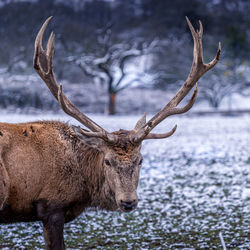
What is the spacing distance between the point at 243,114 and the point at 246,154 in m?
19.6

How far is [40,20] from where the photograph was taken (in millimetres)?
29906

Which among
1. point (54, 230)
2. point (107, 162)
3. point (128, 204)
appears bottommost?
point (54, 230)

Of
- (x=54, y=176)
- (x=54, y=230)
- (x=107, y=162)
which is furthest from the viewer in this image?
(x=107, y=162)

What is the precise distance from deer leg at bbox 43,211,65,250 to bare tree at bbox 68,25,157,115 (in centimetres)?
2671

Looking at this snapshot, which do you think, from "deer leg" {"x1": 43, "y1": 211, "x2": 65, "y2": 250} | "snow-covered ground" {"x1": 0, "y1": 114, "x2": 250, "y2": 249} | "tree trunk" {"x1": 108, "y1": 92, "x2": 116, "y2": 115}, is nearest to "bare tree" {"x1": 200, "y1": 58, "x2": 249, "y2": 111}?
"tree trunk" {"x1": 108, "y1": 92, "x2": 116, "y2": 115}

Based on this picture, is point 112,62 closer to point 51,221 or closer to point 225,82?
point 225,82

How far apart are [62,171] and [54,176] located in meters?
0.11

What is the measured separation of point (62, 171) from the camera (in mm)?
4500

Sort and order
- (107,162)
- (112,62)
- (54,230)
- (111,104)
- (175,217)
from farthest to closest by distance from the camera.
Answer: (112,62) → (111,104) → (175,217) → (107,162) → (54,230)

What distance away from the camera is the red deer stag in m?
4.27

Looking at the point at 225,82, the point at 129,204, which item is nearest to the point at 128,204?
the point at 129,204

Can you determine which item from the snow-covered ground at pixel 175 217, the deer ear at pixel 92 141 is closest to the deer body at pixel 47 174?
the deer ear at pixel 92 141

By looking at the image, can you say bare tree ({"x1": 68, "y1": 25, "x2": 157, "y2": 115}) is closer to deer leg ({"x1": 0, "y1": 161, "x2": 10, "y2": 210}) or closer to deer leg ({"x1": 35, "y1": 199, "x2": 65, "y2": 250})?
deer leg ({"x1": 35, "y1": 199, "x2": 65, "y2": 250})

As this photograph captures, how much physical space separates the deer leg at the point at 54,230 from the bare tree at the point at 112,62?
2671 cm
